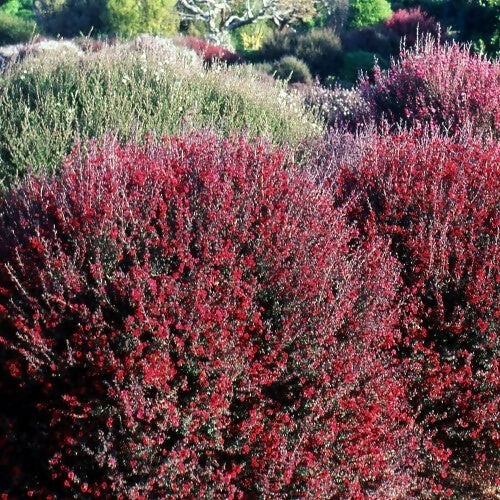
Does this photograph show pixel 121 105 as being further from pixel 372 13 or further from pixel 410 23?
pixel 372 13

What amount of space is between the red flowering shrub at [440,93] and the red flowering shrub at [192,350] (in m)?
3.38

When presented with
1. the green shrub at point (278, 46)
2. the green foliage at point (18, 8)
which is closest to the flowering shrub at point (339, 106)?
the green shrub at point (278, 46)

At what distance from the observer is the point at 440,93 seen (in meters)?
A: 7.17

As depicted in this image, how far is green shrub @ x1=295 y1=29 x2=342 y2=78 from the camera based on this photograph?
631 inches

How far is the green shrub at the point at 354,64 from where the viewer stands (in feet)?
50.2

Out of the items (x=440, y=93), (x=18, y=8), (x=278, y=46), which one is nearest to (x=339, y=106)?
(x=440, y=93)

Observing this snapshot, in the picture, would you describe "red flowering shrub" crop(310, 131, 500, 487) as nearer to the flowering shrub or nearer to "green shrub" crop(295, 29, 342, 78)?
the flowering shrub

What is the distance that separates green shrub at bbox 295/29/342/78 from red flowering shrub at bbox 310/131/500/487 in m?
11.6

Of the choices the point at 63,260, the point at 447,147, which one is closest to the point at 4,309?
the point at 63,260

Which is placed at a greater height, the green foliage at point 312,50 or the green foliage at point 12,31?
the green foliage at point 312,50

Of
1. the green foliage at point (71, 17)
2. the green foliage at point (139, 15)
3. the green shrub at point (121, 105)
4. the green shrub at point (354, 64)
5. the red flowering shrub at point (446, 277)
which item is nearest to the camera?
the red flowering shrub at point (446, 277)

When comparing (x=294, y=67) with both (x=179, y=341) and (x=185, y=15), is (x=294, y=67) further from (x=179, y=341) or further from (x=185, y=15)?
(x=179, y=341)

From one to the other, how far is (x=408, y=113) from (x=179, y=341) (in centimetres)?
483

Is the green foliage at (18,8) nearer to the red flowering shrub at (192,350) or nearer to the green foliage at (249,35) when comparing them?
the green foliage at (249,35)
